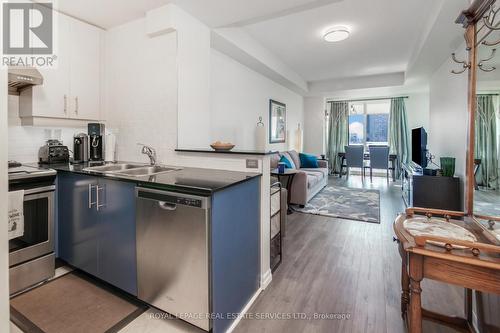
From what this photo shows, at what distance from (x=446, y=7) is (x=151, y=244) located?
3.23m

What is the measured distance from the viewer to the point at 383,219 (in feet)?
12.4

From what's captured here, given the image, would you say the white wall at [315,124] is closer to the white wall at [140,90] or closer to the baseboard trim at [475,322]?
the white wall at [140,90]

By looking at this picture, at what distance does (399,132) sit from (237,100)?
5528 mm

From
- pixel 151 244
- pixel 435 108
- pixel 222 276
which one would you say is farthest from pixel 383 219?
pixel 151 244

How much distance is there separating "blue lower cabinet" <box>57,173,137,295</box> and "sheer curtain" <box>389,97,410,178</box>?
7.46 metres

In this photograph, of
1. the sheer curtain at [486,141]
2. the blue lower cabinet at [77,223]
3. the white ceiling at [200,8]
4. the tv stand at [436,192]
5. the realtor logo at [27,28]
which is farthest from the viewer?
the tv stand at [436,192]

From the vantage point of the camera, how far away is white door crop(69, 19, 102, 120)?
8.63 ft

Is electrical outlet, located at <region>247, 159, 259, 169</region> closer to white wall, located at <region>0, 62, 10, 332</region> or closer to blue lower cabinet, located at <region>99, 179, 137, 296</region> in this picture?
blue lower cabinet, located at <region>99, 179, 137, 296</region>

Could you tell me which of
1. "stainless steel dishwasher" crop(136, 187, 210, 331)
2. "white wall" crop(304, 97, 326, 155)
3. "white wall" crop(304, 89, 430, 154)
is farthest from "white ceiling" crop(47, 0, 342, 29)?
"white wall" crop(304, 97, 326, 155)

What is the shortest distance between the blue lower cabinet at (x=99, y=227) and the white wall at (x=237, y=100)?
6.12 ft

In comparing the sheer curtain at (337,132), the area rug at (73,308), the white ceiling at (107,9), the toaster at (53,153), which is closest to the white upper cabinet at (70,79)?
the white ceiling at (107,9)

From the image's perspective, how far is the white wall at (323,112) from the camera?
694cm

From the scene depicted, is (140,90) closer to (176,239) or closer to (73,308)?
(176,239)

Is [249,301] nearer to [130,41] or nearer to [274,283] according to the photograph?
[274,283]
